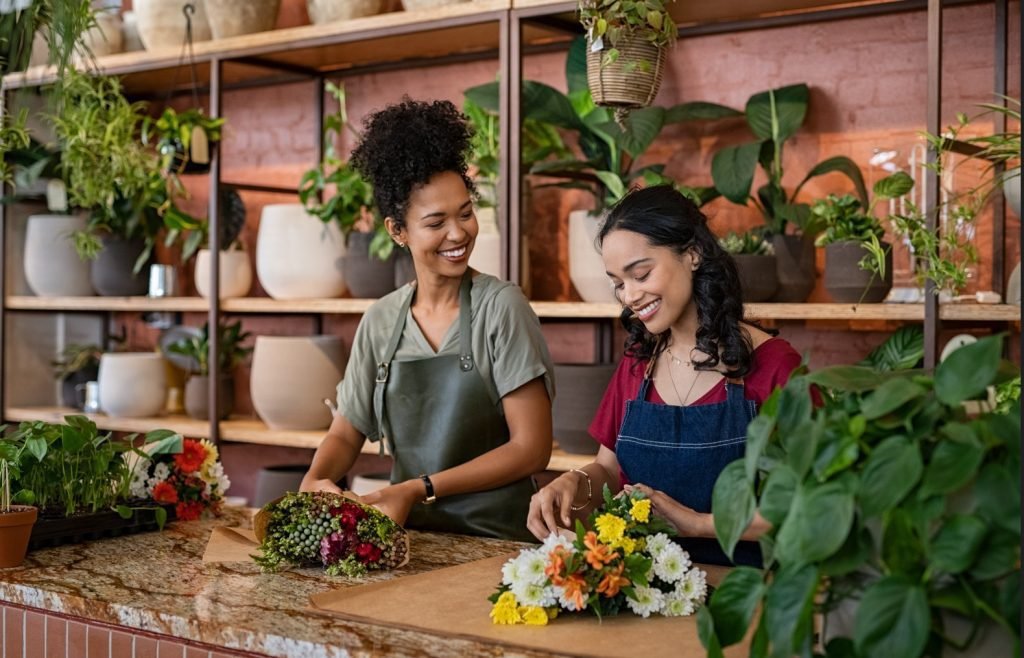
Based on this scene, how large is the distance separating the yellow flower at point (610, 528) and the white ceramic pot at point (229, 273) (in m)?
3.11

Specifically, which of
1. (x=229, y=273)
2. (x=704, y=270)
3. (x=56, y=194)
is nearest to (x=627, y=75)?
(x=704, y=270)

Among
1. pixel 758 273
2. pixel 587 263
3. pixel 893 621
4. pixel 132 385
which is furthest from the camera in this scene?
pixel 132 385

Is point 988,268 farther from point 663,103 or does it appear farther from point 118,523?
point 118,523

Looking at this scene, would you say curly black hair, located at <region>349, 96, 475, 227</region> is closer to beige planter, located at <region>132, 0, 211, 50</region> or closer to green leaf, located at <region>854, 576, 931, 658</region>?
green leaf, located at <region>854, 576, 931, 658</region>

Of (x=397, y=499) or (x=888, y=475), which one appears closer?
(x=888, y=475)

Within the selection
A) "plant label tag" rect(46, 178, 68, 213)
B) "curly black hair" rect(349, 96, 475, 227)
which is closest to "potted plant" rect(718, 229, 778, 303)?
"curly black hair" rect(349, 96, 475, 227)

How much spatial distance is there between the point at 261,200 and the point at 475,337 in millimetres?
2610

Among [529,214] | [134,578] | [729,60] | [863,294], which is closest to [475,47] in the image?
[529,214]

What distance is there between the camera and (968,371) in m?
1.22

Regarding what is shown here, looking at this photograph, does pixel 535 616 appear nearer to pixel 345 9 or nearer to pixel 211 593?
pixel 211 593

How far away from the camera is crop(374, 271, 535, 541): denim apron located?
2617mm

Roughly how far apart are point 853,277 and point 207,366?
8.34 feet

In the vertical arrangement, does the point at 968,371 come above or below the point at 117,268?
below

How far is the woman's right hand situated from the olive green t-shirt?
50cm
